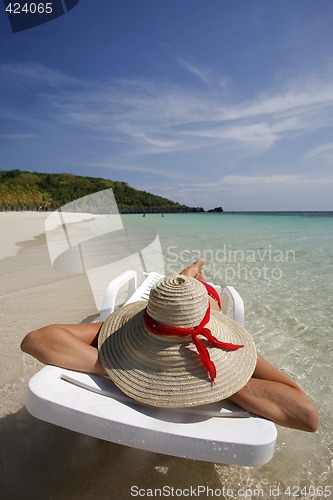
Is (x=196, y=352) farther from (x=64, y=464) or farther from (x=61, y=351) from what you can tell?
(x=64, y=464)

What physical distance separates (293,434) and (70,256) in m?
7.26

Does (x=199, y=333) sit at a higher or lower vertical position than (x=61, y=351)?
higher

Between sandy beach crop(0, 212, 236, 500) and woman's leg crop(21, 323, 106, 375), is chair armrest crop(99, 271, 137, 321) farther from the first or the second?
woman's leg crop(21, 323, 106, 375)

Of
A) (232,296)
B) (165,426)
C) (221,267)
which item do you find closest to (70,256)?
(221,267)

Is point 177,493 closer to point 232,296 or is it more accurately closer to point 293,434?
point 293,434

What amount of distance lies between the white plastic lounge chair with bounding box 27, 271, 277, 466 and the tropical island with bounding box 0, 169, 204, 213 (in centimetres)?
6548

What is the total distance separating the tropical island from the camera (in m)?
67.6

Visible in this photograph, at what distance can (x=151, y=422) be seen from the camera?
1386mm

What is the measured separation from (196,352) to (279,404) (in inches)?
17.0

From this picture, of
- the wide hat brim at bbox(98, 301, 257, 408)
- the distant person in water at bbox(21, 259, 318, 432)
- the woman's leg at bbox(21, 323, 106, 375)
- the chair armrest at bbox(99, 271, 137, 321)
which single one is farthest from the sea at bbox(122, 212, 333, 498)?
the chair armrest at bbox(99, 271, 137, 321)

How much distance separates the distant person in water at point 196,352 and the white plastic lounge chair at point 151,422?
7 centimetres

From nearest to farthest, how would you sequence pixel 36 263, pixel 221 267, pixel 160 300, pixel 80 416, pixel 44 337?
pixel 80 416
pixel 160 300
pixel 44 337
pixel 36 263
pixel 221 267

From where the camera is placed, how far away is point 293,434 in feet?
7.50

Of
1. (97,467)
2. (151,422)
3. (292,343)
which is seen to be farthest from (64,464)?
(292,343)
